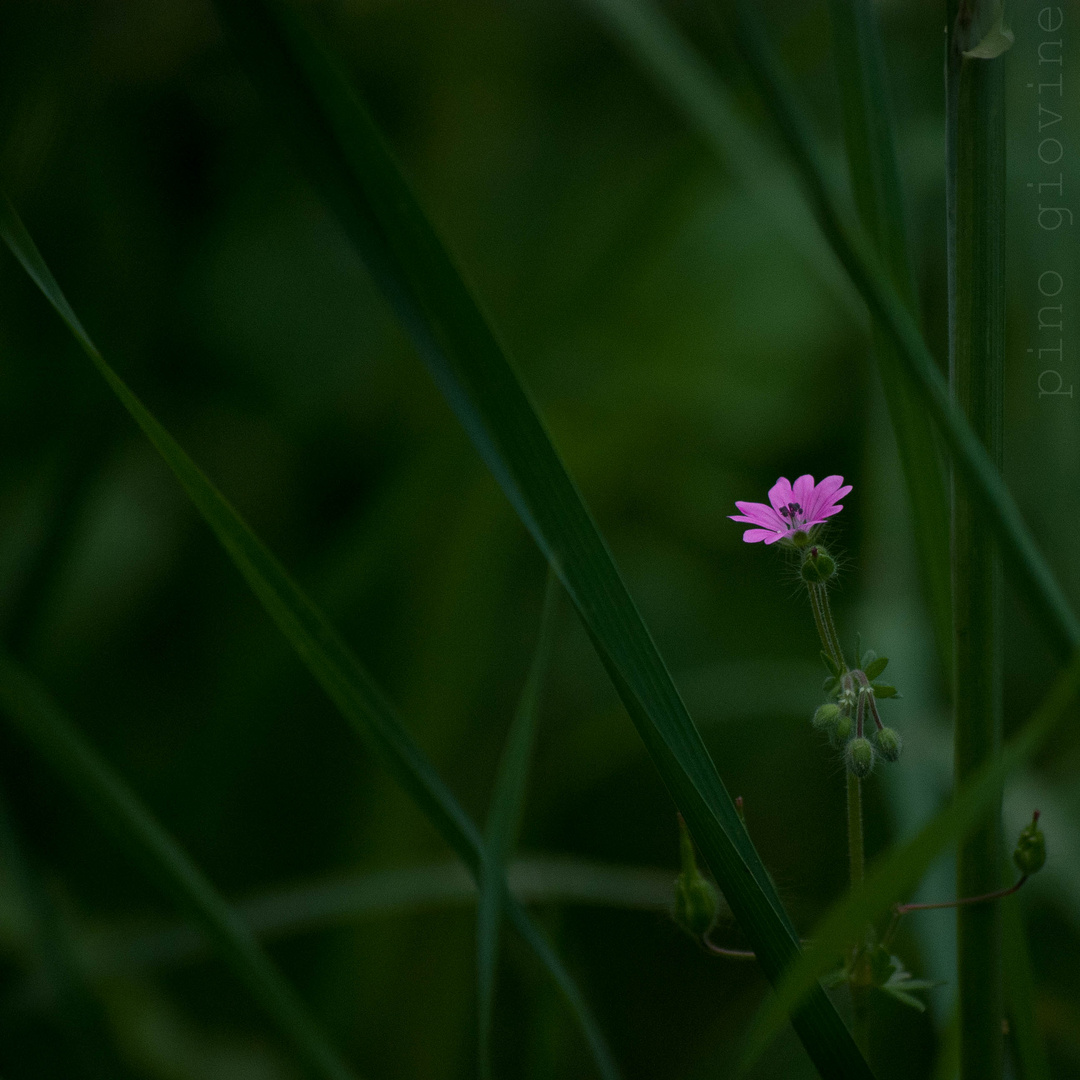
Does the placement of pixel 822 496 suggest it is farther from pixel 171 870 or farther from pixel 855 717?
pixel 171 870

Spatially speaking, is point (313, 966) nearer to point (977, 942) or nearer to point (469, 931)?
point (469, 931)

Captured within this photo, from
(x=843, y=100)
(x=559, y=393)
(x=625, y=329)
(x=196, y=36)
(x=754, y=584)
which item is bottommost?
(x=843, y=100)

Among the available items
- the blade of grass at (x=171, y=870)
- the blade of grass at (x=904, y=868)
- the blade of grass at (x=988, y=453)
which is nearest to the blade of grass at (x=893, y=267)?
the blade of grass at (x=988, y=453)

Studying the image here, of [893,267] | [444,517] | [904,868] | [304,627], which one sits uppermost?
[444,517]

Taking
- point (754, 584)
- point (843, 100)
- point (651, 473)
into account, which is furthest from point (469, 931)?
point (843, 100)

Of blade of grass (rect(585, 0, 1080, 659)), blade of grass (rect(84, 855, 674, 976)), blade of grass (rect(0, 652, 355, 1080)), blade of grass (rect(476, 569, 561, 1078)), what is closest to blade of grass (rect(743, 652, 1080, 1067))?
blade of grass (rect(585, 0, 1080, 659))

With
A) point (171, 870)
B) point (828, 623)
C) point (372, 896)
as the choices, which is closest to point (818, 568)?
point (828, 623)
